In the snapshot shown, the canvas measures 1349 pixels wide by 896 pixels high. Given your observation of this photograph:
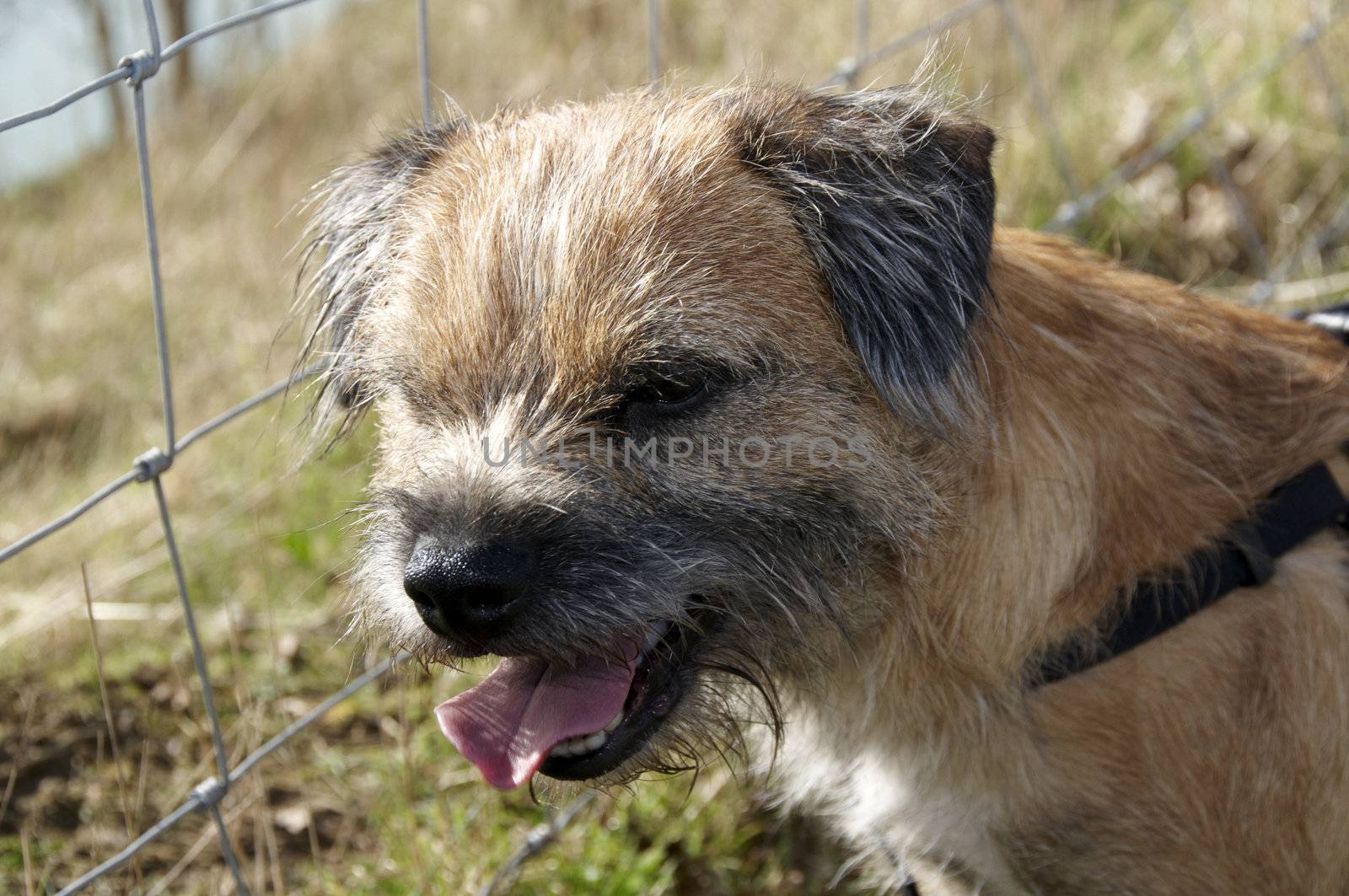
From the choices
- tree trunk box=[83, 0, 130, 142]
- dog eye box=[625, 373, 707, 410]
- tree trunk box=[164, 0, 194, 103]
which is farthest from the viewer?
tree trunk box=[164, 0, 194, 103]

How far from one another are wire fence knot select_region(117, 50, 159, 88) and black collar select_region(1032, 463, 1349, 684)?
72.0 inches

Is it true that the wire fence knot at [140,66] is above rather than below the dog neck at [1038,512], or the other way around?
above

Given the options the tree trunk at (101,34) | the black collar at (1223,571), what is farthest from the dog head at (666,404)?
the tree trunk at (101,34)

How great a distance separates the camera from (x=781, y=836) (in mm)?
2924

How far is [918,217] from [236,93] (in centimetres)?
692

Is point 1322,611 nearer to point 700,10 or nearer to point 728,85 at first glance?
point 728,85

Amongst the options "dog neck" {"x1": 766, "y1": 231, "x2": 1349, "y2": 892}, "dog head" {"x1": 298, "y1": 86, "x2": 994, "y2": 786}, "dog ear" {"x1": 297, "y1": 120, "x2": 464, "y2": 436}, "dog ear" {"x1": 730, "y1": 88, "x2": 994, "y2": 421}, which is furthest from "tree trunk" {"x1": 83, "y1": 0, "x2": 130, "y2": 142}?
"dog neck" {"x1": 766, "y1": 231, "x2": 1349, "y2": 892}

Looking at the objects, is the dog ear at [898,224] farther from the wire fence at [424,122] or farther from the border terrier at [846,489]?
the wire fence at [424,122]

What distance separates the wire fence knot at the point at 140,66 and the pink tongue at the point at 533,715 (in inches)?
46.3

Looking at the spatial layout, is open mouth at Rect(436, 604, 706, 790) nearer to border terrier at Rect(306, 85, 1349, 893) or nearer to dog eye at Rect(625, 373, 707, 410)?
border terrier at Rect(306, 85, 1349, 893)

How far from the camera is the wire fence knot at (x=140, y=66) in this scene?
1.98 m

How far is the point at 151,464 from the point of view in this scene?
2129mm

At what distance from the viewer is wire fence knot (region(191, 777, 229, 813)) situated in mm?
2186

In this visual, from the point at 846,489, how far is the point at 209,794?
1.31m
